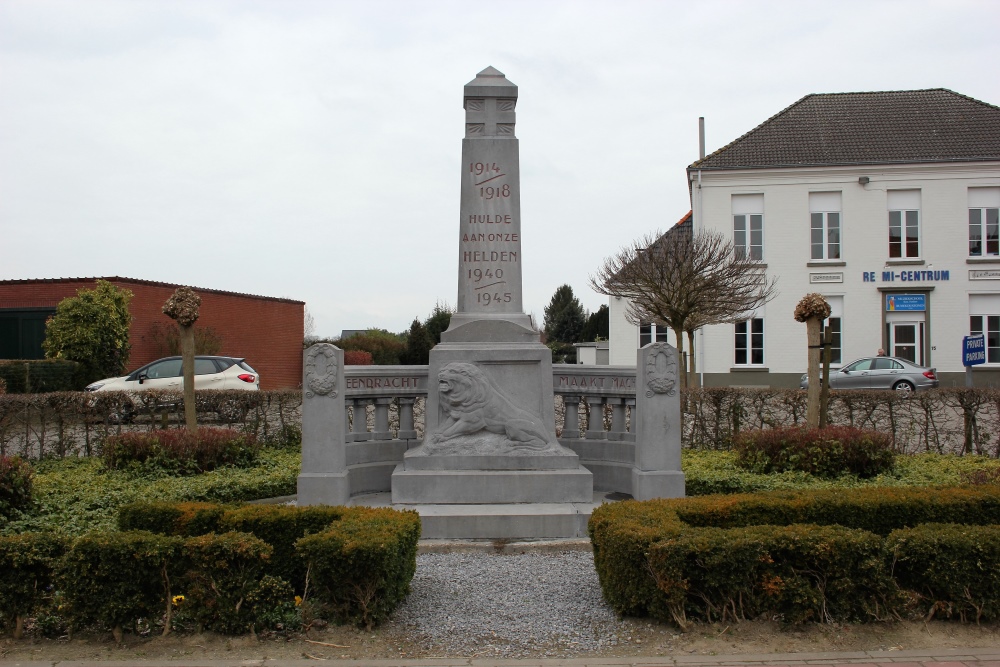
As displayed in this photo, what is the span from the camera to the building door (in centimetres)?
3055

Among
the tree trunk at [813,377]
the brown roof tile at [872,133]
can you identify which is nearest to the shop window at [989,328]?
the brown roof tile at [872,133]

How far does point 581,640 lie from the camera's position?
5148mm

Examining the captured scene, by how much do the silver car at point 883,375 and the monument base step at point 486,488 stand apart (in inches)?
727

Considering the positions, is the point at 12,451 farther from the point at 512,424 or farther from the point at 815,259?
the point at 815,259

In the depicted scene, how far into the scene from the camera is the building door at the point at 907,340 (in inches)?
1203

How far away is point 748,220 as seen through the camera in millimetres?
31734

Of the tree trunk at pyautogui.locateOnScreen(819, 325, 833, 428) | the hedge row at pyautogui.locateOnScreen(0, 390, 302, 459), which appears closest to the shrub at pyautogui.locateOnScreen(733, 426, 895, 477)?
the tree trunk at pyautogui.locateOnScreen(819, 325, 833, 428)

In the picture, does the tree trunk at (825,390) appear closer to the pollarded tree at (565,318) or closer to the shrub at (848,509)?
the shrub at (848,509)

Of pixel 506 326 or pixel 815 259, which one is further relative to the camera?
pixel 815 259

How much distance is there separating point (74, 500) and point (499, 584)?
16.4 feet

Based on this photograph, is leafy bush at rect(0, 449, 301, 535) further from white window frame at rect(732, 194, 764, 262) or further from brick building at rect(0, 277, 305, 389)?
white window frame at rect(732, 194, 764, 262)

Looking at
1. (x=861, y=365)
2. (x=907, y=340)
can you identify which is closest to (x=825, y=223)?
(x=907, y=340)

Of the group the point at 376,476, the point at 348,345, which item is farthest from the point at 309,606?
the point at 348,345

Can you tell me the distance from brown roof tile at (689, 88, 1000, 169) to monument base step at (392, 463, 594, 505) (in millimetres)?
25333
